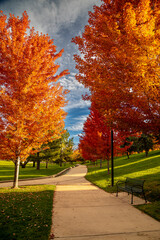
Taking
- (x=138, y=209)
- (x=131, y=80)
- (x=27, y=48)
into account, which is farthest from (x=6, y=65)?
(x=138, y=209)

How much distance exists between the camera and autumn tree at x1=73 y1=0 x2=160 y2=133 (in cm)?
536

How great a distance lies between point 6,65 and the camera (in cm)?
887

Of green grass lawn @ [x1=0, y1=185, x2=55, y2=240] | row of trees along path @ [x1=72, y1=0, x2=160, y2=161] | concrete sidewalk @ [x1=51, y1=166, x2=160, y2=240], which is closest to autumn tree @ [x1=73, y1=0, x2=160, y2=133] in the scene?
row of trees along path @ [x1=72, y1=0, x2=160, y2=161]

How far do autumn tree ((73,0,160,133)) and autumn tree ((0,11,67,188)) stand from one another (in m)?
2.94

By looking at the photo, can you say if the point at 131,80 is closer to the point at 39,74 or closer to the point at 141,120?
the point at 141,120

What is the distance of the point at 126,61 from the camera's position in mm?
5785

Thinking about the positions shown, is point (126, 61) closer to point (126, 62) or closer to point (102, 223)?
point (126, 62)

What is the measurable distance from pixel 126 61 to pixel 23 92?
562cm

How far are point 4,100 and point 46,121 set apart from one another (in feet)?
8.26

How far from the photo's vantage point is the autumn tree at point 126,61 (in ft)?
17.6

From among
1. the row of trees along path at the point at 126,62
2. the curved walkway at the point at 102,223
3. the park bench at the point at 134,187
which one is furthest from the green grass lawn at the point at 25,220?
the row of trees along path at the point at 126,62

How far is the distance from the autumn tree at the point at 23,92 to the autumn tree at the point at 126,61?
9.65ft

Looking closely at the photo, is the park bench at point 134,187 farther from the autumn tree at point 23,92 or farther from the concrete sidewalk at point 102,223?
the autumn tree at point 23,92

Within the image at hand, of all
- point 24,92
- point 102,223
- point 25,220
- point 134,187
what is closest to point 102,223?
point 102,223
